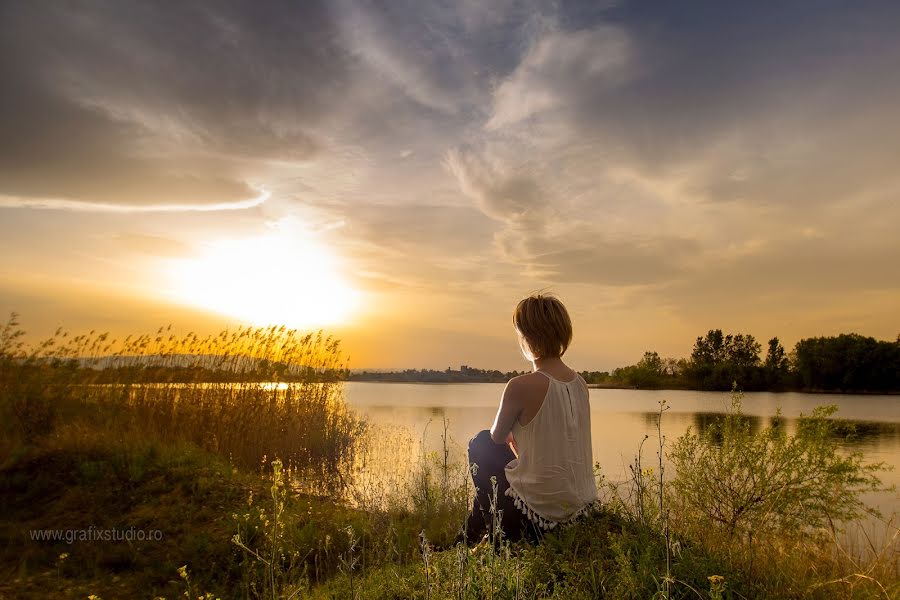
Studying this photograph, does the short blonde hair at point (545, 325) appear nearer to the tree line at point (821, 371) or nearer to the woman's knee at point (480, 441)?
the woman's knee at point (480, 441)

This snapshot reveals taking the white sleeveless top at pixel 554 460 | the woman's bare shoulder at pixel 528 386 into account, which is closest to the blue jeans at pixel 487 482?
the white sleeveless top at pixel 554 460

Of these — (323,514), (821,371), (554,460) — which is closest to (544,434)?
(554,460)

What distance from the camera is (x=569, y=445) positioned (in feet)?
14.2

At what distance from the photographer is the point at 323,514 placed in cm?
663

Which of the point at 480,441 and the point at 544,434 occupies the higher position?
the point at 544,434

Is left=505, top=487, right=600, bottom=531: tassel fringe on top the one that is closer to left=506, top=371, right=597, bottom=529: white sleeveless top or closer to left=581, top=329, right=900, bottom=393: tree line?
left=506, top=371, right=597, bottom=529: white sleeveless top

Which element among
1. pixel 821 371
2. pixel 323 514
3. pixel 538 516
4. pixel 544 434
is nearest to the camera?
pixel 544 434

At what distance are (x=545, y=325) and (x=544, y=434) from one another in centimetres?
81

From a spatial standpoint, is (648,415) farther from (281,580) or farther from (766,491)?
(281,580)

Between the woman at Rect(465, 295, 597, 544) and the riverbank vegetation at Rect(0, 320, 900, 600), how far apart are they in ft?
0.82

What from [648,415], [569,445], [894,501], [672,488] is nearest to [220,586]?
[569,445]

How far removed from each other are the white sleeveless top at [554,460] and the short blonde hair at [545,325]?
8.8 inches

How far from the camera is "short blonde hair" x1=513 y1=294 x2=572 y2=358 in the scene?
14.4ft

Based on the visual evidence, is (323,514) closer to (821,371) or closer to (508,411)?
(508,411)
